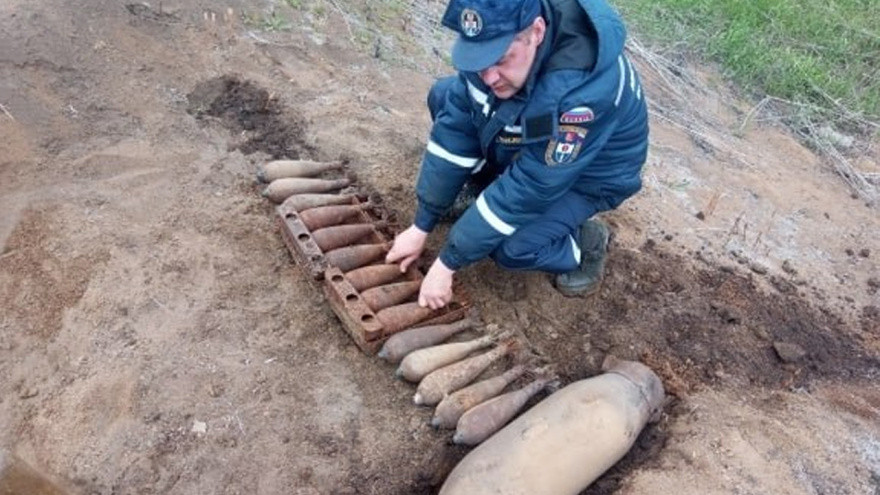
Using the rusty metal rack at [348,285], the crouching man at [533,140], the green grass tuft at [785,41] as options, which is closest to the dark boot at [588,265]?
the crouching man at [533,140]

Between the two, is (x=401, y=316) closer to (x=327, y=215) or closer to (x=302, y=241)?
(x=302, y=241)

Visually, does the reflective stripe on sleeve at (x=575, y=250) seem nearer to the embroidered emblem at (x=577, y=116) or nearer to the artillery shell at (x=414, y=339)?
the artillery shell at (x=414, y=339)

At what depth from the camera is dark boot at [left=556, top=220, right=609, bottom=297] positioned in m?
3.92

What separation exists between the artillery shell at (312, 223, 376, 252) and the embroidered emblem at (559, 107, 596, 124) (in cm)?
133

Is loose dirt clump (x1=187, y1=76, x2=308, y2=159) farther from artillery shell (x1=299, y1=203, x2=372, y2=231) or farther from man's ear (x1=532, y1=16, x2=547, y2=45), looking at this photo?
man's ear (x1=532, y1=16, x2=547, y2=45)

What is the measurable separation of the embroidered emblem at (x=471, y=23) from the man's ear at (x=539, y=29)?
0.77 feet

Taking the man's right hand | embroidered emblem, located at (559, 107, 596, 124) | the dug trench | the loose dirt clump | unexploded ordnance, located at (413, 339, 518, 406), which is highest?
embroidered emblem, located at (559, 107, 596, 124)

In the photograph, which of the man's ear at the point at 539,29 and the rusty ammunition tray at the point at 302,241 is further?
the rusty ammunition tray at the point at 302,241

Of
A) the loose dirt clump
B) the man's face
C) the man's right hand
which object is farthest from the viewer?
the loose dirt clump

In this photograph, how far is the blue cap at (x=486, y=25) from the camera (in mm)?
2619

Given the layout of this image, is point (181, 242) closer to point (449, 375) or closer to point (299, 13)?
point (449, 375)

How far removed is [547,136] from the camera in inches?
117

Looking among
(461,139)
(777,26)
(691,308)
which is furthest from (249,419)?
(777,26)

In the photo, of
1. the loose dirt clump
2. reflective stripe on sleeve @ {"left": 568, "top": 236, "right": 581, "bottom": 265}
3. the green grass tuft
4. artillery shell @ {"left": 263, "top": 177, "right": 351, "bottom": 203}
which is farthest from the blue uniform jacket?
the green grass tuft
